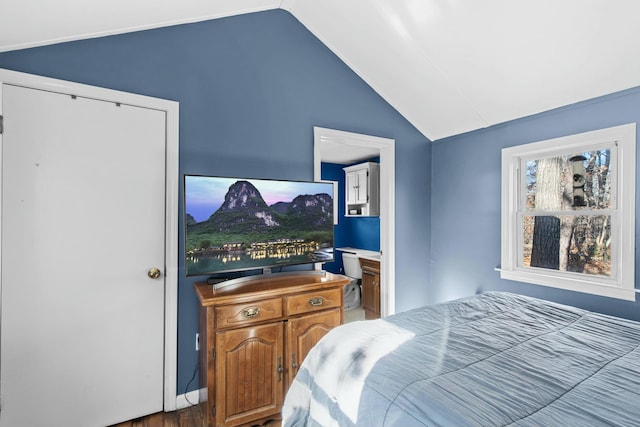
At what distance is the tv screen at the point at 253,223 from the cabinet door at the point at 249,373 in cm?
44

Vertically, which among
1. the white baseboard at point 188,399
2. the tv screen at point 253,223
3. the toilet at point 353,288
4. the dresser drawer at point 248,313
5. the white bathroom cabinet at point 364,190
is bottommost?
the white baseboard at point 188,399

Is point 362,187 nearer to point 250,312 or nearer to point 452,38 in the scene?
point 452,38

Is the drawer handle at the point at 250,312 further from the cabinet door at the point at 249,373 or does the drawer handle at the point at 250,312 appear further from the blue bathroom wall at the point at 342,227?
the blue bathroom wall at the point at 342,227

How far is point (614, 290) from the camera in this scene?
2.13 m

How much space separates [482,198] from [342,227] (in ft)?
8.67

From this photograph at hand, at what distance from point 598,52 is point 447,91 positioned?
3.36 ft

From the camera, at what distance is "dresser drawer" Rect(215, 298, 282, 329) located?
184 cm

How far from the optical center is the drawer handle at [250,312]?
191cm

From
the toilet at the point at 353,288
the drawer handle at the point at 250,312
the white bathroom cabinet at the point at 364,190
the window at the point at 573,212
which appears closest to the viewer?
the drawer handle at the point at 250,312

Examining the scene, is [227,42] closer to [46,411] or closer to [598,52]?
[598,52]

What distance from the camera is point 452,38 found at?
7.48ft

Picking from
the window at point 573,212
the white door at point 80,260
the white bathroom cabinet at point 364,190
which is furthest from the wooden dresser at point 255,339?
the white bathroom cabinet at point 364,190

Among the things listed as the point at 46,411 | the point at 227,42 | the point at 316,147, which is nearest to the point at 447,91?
the point at 316,147

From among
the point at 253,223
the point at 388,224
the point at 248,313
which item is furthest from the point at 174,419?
the point at 388,224
